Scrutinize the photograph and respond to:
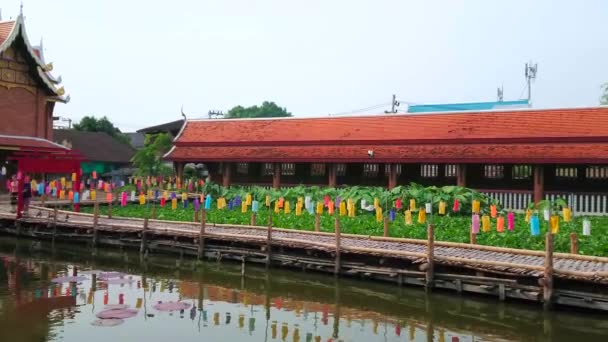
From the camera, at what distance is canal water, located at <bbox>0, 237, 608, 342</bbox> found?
12.2m

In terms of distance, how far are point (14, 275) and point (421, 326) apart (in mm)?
11484

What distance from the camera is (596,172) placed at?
24922mm

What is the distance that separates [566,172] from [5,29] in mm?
27076

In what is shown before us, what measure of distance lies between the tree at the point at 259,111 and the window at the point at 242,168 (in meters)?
53.2

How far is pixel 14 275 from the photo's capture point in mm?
17672

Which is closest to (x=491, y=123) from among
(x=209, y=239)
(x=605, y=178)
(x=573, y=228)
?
(x=605, y=178)

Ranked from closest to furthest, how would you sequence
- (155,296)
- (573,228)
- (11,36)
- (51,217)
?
1. (155,296)
2. (573,228)
3. (51,217)
4. (11,36)

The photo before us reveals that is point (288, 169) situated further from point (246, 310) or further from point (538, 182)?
point (246, 310)

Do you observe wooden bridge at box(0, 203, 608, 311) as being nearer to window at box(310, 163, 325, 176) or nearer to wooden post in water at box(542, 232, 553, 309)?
wooden post in water at box(542, 232, 553, 309)

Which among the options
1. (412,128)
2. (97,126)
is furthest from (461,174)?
(97,126)

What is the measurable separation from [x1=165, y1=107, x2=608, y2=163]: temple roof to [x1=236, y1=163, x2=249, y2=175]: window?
3.33 ft

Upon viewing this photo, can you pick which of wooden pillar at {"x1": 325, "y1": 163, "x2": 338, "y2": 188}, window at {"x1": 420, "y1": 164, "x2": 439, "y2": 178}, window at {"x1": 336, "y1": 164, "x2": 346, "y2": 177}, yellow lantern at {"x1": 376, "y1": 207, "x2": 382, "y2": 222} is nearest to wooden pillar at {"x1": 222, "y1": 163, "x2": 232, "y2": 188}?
wooden pillar at {"x1": 325, "y1": 163, "x2": 338, "y2": 188}

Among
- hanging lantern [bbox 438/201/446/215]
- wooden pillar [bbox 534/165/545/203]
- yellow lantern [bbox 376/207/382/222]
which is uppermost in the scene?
wooden pillar [bbox 534/165/545/203]

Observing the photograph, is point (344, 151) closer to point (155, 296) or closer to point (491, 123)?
A: point (491, 123)
